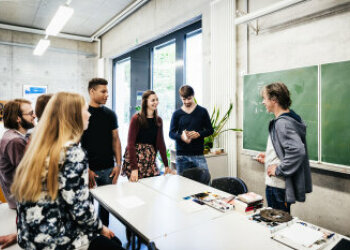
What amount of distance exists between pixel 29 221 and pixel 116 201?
79 centimetres

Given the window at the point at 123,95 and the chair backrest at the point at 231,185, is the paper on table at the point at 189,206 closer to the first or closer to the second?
the chair backrest at the point at 231,185

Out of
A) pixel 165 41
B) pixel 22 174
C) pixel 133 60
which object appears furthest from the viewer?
pixel 133 60

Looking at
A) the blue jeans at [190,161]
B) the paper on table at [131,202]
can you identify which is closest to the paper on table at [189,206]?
the paper on table at [131,202]

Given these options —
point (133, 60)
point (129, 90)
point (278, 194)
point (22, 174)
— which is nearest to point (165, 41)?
point (133, 60)

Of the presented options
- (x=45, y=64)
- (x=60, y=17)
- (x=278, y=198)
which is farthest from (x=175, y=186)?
(x=45, y=64)

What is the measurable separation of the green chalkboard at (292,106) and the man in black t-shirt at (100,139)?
170 centimetres

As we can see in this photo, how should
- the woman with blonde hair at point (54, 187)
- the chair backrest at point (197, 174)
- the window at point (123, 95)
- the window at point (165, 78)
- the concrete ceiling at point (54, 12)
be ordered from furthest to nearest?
the window at point (123, 95) < the concrete ceiling at point (54, 12) < the window at point (165, 78) < the chair backrest at point (197, 174) < the woman with blonde hair at point (54, 187)

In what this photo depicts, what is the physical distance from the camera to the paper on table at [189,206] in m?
1.72

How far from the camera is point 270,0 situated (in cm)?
288

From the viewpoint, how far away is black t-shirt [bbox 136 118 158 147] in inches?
101

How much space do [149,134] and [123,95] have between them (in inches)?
184

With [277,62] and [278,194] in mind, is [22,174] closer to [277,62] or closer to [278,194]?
[278,194]

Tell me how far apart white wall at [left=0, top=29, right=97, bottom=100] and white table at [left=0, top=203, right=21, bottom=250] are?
559cm

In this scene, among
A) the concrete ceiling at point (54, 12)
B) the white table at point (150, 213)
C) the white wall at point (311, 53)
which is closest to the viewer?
the white table at point (150, 213)
